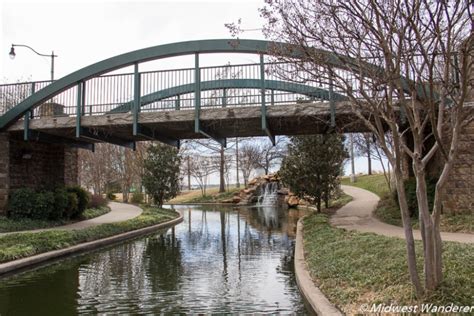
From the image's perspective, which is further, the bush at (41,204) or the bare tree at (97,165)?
the bare tree at (97,165)

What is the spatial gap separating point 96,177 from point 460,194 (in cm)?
3421

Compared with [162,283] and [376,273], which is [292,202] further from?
[376,273]

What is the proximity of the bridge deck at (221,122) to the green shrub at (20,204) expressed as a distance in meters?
2.46

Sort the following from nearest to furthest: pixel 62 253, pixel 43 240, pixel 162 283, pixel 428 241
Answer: pixel 428 241, pixel 162 283, pixel 62 253, pixel 43 240

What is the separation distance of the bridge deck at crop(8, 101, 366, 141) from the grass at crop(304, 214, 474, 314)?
491 cm

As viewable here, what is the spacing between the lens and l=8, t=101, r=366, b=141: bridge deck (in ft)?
42.3

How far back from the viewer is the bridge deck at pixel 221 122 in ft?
42.3

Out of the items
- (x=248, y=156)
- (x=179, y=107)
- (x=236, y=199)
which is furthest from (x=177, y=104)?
(x=248, y=156)

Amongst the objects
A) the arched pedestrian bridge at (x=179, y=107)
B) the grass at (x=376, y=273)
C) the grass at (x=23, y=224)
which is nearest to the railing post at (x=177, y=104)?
the arched pedestrian bridge at (x=179, y=107)

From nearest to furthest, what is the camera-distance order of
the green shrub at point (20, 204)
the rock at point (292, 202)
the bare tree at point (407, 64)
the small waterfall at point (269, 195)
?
the bare tree at point (407, 64)
the green shrub at point (20, 204)
the rock at point (292, 202)
the small waterfall at point (269, 195)

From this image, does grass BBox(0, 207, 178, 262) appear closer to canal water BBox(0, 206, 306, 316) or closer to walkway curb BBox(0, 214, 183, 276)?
walkway curb BBox(0, 214, 183, 276)

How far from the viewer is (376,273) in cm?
605

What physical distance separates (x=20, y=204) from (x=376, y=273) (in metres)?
13.8

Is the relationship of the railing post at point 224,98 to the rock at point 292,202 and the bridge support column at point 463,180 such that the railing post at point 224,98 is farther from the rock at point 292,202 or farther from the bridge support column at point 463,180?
the rock at point 292,202
